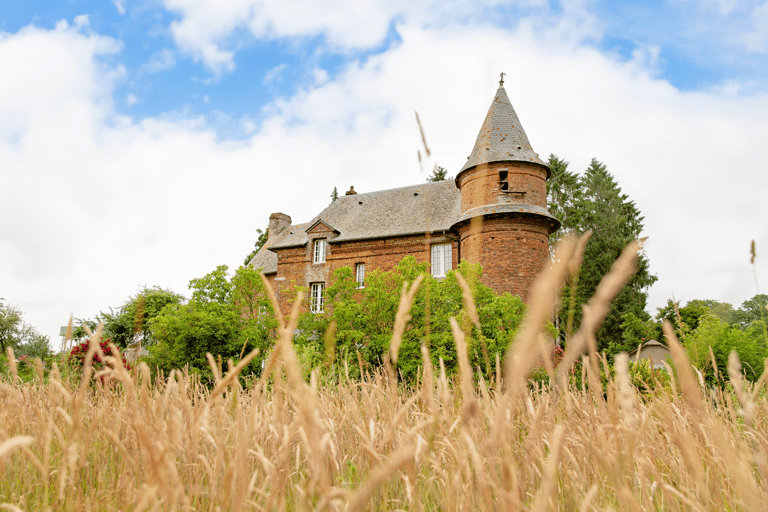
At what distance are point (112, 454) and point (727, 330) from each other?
40.1 ft

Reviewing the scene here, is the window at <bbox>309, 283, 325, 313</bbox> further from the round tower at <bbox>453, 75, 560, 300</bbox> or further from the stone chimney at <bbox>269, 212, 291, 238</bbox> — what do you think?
the round tower at <bbox>453, 75, 560, 300</bbox>

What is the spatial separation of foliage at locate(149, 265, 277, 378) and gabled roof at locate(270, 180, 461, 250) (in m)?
9.12

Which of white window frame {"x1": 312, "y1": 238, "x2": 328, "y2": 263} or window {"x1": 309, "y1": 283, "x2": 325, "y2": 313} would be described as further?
white window frame {"x1": 312, "y1": 238, "x2": 328, "y2": 263}

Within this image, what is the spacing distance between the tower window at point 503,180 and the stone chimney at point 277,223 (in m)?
15.2

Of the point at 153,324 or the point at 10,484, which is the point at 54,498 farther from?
the point at 153,324

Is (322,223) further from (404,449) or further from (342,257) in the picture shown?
(404,449)

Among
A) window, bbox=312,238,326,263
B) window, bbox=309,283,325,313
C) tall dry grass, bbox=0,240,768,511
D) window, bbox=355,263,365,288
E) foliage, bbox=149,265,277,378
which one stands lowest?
tall dry grass, bbox=0,240,768,511

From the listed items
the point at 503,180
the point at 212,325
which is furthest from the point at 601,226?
the point at 212,325

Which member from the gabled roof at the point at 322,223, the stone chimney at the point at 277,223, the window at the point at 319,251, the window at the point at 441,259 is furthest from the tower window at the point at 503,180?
the stone chimney at the point at 277,223

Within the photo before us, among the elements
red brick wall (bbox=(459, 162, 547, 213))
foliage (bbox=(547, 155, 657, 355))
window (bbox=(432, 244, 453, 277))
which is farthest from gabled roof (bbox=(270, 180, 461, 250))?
foliage (bbox=(547, 155, 657, 355))

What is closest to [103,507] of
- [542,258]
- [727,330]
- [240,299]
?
[727,330]

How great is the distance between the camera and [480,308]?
14.0 m

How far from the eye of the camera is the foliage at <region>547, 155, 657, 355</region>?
2764cm

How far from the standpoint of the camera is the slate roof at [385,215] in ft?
80.4
